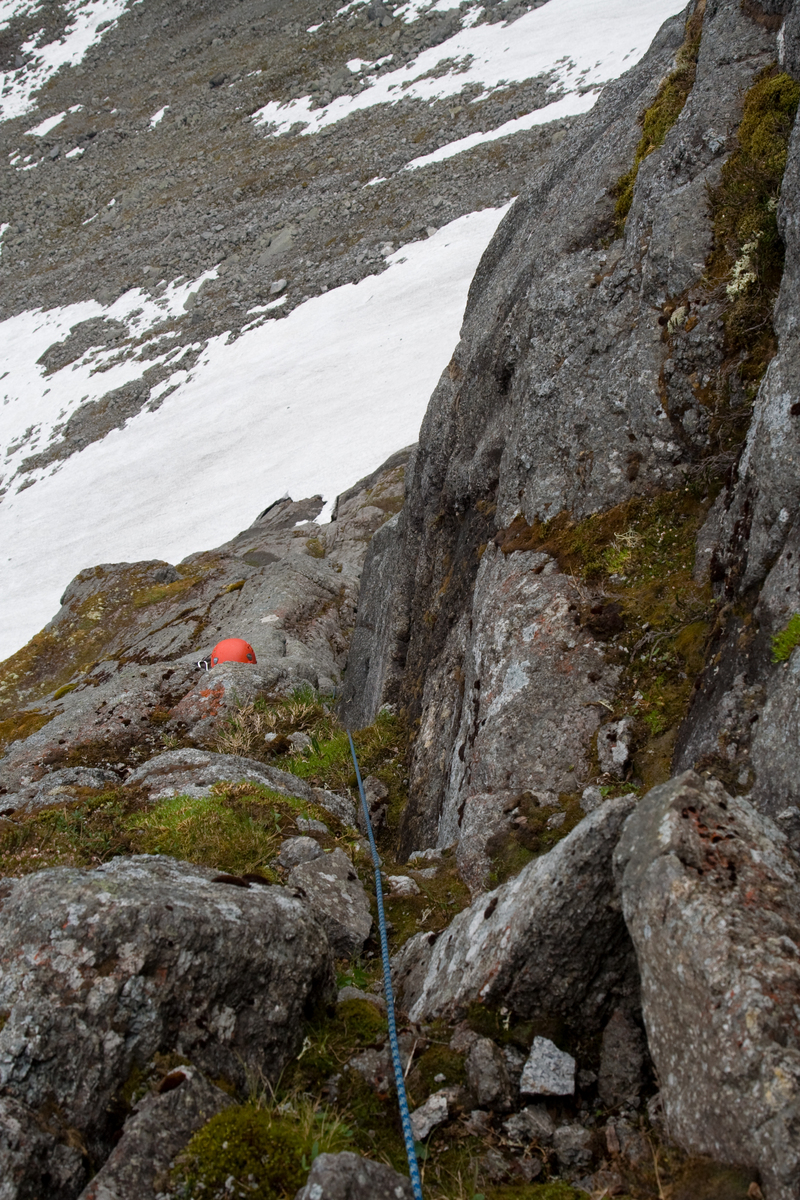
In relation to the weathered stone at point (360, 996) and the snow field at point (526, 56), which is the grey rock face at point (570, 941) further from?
the snow field at point (526, 56)

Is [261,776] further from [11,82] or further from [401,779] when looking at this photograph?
[11,82]

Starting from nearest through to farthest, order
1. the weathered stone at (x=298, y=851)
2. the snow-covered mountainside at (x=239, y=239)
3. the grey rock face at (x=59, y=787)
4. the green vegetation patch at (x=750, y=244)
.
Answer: the weathered stone at (x=298, y=851) → the green vegetation patch at (x=750, y=244) → the grey rock face at (x=59, y=787) → the snow-covered mountainside at (x=239, y=239)

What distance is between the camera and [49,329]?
199 ft

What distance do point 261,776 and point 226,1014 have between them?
5.90 m

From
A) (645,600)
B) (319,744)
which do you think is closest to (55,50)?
(319,744)

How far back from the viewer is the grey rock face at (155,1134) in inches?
159

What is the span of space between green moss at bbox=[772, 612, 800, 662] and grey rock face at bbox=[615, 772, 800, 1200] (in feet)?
4.78

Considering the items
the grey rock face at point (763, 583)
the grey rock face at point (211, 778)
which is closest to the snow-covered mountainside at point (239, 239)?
the grey rock face at point (211, 778)

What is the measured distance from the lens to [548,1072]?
4719mm

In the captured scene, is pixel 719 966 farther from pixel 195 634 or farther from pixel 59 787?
pixel 195 634

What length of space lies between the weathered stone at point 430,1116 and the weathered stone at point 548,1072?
490mm

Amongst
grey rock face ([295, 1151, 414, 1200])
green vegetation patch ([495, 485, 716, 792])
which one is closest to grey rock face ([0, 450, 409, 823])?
green vegetation patch ([495, 485, 716, 792])

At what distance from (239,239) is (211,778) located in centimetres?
5807

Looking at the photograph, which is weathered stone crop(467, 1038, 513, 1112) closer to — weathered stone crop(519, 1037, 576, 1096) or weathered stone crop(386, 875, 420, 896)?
weathered stone crop(519, 1037, 576, 1096)
